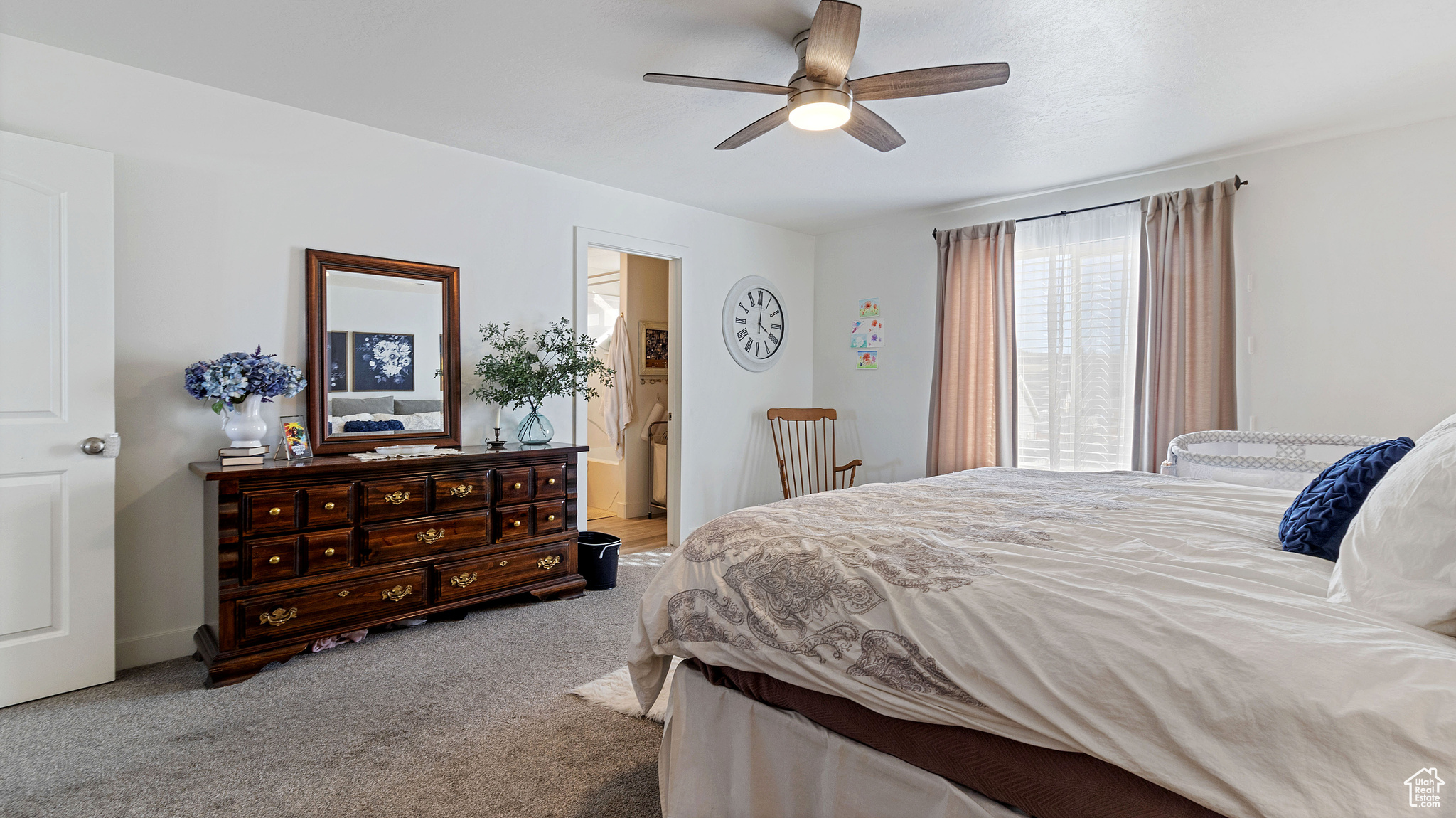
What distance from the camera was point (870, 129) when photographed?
8.80 feet

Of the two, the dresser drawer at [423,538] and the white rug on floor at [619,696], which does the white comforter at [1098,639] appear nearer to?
the white rug on floor at [619,696]

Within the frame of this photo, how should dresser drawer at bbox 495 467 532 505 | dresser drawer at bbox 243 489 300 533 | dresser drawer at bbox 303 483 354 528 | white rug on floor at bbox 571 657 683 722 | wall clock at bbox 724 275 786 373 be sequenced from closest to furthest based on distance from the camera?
white rug on floor at bbox 571 657 683 722 < dresser drawer at bbox 243 489 300 533 < dresser drawer at bbox 303 483 354 528 < dresser drawer at bbox 495 467 532 505 < wall clock at bbox 724 275 786 373

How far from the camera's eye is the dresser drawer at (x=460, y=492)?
318 centimetres

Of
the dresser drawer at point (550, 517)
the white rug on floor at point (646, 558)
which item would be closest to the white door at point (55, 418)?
the dresser drawer at point (550, 517)

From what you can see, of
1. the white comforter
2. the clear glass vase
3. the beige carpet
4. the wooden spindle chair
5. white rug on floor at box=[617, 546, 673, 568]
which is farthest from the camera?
the wooden spindle chair

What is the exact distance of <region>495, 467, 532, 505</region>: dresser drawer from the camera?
3.40 meters

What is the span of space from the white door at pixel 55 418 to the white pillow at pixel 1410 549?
3695mm

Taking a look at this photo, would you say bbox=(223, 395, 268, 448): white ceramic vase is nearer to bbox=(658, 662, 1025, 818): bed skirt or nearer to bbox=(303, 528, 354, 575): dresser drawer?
bbox=(303, 528, 354, 575): dresser drawer

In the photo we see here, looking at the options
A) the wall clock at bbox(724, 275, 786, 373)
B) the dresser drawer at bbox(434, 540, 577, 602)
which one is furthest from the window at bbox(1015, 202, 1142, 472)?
the dresser drawer at bbox(434, 540, 577, 602)

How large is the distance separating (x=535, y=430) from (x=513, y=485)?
46 cm

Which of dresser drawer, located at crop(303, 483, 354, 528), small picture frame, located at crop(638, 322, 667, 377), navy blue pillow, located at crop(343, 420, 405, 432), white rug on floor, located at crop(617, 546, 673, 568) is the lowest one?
white rug on floor, located at crop(617, 546, 673, 568)

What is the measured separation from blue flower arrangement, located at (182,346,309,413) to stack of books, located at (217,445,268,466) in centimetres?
20

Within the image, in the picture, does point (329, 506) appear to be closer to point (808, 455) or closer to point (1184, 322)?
point (808, 455)

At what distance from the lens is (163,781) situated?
6.34 ft
